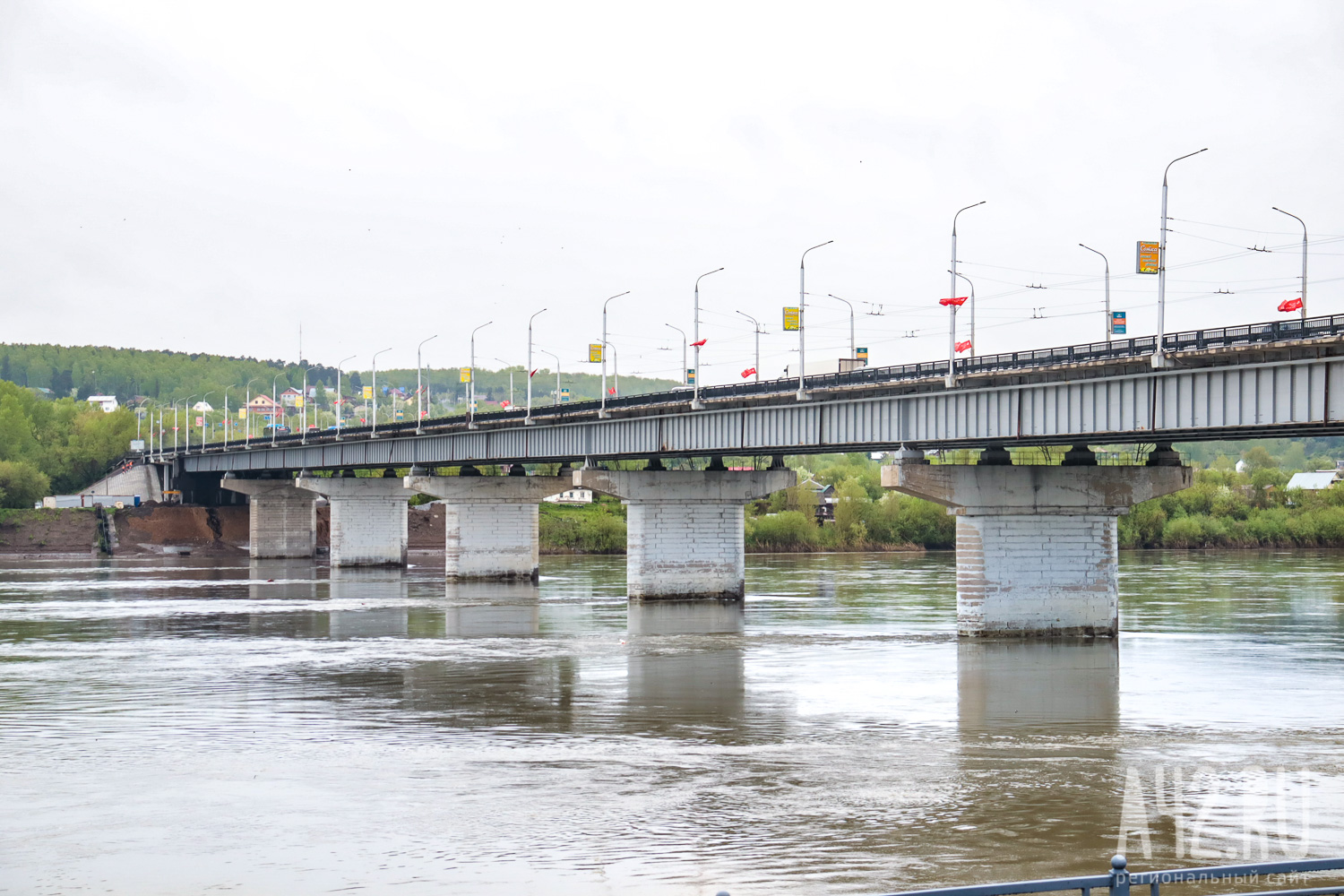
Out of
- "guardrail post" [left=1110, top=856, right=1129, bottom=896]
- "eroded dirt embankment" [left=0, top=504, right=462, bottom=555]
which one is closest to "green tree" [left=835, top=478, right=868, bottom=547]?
"eroded dirt embankment" [left=0, top=504, right=462, bottom=555]

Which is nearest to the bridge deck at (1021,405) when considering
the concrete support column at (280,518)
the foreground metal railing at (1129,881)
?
the foreground metal railing at (1129,881)

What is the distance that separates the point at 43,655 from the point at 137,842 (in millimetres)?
33016

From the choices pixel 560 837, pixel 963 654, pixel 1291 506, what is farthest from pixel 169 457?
pixel 560 837

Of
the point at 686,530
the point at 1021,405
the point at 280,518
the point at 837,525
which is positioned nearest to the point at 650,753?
the point at 1021,405

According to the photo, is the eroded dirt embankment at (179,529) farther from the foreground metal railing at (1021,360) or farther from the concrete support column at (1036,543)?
the concrete support column at (1036,543)

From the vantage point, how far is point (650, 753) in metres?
32.7

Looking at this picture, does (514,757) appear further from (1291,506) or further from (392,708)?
(1291,506)

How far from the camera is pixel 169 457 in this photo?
561 feet

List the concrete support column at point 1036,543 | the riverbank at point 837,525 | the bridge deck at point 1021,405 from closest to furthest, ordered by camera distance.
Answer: the bridge deck at point 1021,405, the concrete support column at point 1036,543, the riverbank at point 837,525

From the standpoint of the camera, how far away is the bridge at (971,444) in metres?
46.5

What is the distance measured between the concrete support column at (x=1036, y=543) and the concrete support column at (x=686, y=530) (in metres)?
25.7

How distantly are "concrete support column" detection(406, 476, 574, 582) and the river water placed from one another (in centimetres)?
3319

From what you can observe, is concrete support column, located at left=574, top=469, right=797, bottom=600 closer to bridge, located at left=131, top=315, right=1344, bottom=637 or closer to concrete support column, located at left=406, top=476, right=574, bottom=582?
bridge, located at left=131, top=315, right=1344, bottom=637

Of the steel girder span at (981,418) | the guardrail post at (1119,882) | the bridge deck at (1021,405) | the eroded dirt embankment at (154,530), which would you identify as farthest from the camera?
the eroded dirt embankment at (154,530)
